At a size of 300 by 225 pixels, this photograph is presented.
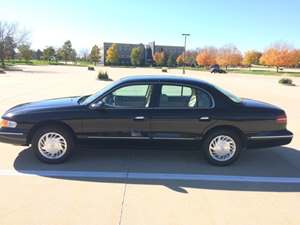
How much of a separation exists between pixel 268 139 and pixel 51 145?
12.3ft

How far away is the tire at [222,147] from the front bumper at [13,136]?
10.1ft

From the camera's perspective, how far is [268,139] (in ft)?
18.7

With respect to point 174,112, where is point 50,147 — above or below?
below

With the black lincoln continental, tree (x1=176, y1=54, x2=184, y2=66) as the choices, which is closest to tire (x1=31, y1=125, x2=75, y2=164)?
the black lincoln continental

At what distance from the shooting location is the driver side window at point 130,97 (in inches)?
217

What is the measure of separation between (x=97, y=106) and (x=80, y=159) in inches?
44.0

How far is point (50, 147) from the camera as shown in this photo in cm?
544

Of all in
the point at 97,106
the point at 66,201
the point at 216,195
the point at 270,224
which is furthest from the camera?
the point at 97,106

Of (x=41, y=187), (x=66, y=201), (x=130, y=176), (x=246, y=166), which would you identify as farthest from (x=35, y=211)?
(x=246, y=166)

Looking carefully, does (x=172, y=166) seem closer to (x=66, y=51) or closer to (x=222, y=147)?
(x=222, y=147)

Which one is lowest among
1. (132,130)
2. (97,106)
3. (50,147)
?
(50,147)

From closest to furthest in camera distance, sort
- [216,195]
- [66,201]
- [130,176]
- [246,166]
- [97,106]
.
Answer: [66,201] → [216,195] → [130,176] → [97,106] → [246,166]

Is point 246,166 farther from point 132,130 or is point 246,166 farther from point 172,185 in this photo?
point 132,130

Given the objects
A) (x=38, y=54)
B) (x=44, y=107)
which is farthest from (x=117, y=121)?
(x=38, y=54)
